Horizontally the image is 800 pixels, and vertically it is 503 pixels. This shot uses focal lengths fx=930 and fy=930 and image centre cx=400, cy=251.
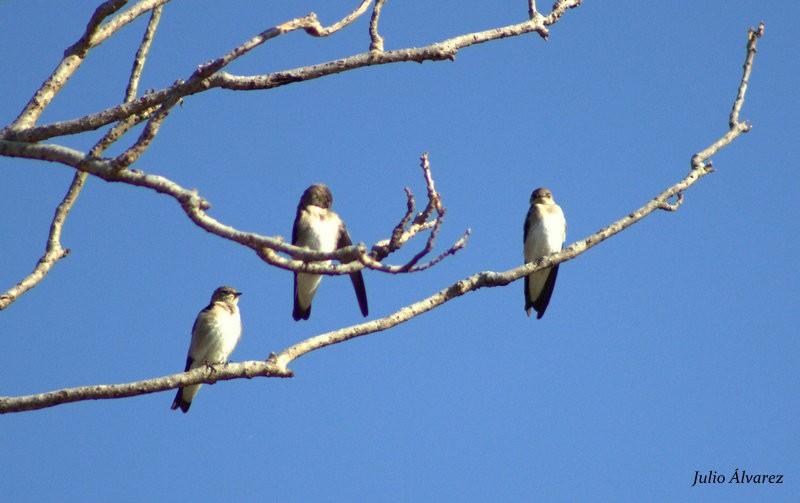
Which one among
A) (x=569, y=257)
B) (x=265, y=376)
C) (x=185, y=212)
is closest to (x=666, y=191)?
(x=569, y=257)

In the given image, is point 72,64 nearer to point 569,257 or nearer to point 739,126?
point 569,257

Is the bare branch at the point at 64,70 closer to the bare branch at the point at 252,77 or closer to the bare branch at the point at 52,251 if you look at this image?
the bare branch at the point at 252,77

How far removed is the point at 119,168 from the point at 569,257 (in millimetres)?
3575

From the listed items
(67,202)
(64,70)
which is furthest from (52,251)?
(64,70)

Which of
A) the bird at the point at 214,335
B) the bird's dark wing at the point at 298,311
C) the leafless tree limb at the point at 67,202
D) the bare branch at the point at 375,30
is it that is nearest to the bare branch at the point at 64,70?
the leafless tree limb at the point at 67,202

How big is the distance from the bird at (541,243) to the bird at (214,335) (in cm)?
353

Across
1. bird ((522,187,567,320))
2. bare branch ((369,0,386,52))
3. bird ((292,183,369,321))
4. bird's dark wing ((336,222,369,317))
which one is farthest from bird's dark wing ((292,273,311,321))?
bare branch ((369,0,386,52))

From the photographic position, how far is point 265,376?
4.65 m

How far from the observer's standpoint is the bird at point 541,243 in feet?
35.1

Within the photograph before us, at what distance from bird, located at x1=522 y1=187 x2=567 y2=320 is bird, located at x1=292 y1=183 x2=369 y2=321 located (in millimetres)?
2122

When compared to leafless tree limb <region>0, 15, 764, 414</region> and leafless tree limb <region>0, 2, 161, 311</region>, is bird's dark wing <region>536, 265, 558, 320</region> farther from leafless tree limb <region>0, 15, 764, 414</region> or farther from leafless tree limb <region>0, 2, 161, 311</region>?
leafless tree limb <region>0, 2, 161, 311</region>

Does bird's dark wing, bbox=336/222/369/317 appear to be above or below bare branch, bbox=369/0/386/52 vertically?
above

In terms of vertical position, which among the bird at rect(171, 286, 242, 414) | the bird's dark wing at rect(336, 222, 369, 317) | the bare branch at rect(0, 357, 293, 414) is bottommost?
the bare branch at rect(0, 357, 293, 414)

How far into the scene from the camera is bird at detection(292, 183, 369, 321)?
9.88 m
